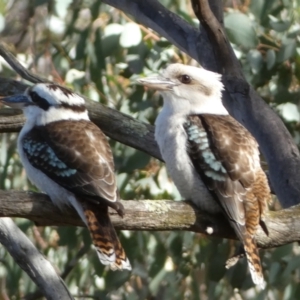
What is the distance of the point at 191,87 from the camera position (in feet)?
11.9

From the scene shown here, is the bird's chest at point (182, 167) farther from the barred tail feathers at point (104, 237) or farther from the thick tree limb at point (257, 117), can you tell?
the thick tree limb at point (257, 117)

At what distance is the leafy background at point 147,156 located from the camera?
434cm

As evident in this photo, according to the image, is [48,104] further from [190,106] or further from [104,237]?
[104,237]

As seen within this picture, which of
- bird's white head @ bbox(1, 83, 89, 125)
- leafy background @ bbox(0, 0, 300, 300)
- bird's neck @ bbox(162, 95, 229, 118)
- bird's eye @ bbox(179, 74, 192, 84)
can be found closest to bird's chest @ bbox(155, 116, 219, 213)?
bird's neck @ bbox(162, 95, 229, 118)

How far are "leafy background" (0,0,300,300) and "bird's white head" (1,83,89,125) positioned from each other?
688 millimetres

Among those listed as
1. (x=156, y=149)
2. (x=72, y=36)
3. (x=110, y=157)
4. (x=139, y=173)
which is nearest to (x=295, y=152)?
(x=156, y=149)

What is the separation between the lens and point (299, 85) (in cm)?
468

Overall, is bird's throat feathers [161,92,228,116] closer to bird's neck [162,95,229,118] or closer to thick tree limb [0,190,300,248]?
bird's neck [162,95,229,118]

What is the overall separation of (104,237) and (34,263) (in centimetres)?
41

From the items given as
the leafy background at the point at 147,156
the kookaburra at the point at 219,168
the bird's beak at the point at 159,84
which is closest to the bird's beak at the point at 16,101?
the bird's beak at the point at 159,84

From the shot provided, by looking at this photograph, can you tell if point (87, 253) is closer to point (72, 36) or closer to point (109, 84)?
point (109, 84)

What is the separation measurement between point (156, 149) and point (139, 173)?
88 cm

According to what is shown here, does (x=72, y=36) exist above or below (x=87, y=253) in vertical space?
above

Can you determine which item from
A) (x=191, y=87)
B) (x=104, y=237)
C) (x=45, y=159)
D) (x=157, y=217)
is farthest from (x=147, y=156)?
(x=157, y=217)
